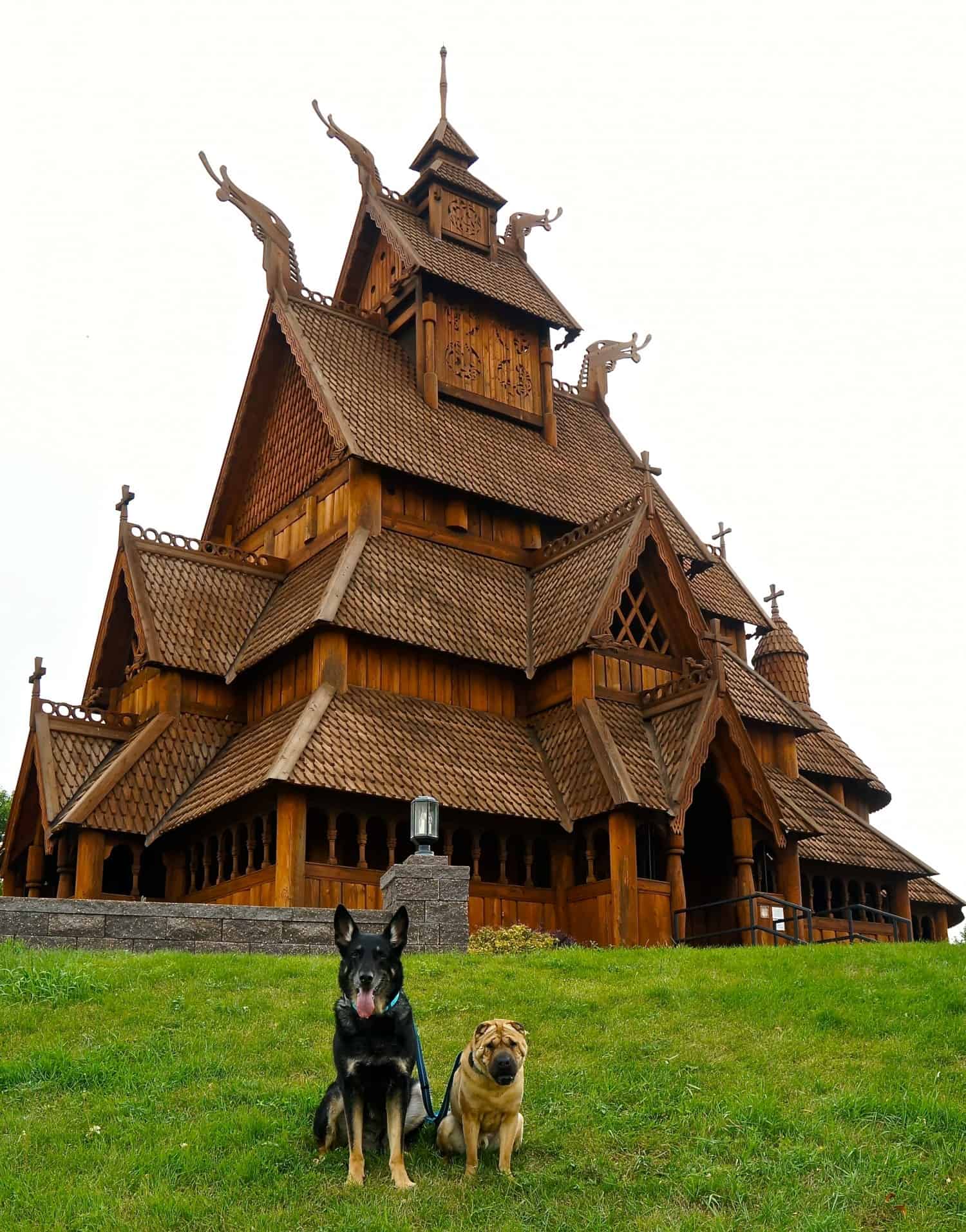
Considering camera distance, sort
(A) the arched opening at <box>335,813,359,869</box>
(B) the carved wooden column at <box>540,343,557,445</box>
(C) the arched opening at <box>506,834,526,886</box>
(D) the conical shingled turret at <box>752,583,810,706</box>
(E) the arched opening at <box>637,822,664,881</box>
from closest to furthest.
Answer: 1. (A) the arched opening at <box>335,813,359,869</box>
2. (E) the arched opening at <box>637,822,664,881</box>
3. (C) the arched opening at <box>506,834,526,886</box>
4. (B) the carved wooden column at <box>540,343,557,445</box>
5. (D) the conical shingled turret at <box>752,583,810,706</box>

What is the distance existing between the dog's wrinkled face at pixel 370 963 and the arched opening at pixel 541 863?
14.5 m

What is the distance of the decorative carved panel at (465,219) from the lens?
102 ft

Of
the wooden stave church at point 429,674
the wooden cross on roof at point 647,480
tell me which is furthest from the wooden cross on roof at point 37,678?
the wooden cross on roof at point 647,480

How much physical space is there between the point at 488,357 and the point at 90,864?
13403 mm

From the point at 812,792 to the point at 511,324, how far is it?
38.3ft

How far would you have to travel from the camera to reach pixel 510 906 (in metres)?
22.1

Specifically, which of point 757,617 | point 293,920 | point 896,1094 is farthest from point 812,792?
point 896,1094

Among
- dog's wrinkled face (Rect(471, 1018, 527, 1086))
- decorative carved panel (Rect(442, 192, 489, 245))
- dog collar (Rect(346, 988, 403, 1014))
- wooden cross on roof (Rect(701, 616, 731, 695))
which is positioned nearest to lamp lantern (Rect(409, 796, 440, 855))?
wooden cross on roof (Rect(701, 616, 731, 695))

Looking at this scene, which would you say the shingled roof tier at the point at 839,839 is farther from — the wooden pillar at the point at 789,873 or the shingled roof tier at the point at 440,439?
the shingled roof tier at the point at 440,439

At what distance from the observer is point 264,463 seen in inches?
1145

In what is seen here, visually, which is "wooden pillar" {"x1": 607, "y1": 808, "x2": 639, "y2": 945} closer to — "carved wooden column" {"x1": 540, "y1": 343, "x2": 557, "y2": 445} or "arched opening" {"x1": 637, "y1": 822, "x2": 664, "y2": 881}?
"arched opening" {"x1": 637, "y1": 822, "x2": 664, "y2": 881}

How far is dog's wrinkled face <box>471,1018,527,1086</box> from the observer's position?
816 centimetres

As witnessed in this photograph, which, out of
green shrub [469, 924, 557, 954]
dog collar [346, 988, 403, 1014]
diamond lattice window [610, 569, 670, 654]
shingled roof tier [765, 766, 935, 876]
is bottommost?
dog collar [346, 988, 403, 1014]

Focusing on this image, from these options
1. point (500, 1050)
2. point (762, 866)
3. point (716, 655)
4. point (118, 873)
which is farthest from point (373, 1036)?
point (762, 866)
